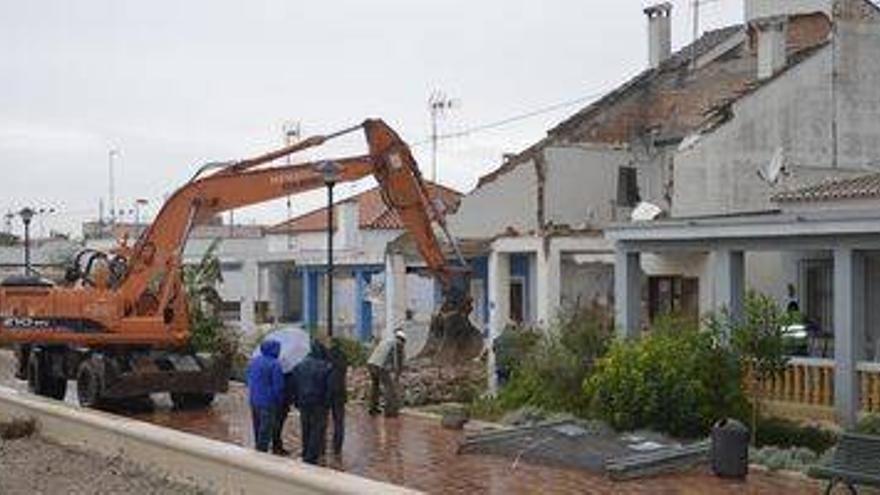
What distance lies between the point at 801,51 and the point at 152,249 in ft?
50.1

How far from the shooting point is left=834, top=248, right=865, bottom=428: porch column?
771 inches

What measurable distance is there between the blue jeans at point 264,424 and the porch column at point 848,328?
804cm

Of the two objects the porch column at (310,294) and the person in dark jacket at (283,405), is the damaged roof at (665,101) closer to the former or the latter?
the porch column at (310,294)

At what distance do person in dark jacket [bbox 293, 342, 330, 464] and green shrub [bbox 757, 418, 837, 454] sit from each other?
626 cm

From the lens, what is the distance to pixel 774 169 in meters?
28.8

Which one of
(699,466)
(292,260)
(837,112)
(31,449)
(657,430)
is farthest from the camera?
(292,260)

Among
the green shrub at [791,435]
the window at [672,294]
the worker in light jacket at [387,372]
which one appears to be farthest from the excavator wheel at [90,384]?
the window at [672,294]

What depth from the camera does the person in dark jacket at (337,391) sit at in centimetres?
1680

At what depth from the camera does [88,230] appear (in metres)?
89.4

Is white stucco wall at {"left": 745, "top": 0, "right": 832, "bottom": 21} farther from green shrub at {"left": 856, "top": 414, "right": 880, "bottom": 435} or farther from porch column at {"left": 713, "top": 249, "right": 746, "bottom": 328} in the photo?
green shrub at {"left": 856, "top": 414, "right": 880, "bottom": 435}

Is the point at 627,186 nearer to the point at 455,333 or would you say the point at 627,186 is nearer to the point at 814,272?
the point at 814,272

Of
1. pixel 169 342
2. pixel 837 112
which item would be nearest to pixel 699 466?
pixel 169 342

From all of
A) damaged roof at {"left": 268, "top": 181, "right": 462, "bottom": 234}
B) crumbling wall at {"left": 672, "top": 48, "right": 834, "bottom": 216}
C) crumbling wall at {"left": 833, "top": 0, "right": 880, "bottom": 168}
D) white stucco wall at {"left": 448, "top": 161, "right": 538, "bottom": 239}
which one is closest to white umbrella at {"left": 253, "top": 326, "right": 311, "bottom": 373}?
crumbling wall at {"left": 672, "top": 48, "right": 834, "bottom": 216}

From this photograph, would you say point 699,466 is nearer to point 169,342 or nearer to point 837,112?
point 169,342
